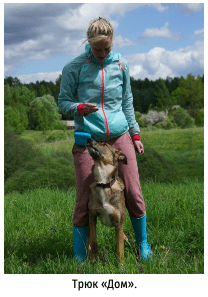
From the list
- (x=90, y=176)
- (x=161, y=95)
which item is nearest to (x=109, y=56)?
(x=90, y=176)

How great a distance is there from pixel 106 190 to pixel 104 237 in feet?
3.70

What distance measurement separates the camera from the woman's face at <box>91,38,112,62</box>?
289 centimetres

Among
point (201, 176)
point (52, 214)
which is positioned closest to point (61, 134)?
point (201, 176)

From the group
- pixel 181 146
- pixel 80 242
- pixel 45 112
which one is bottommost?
pixel 80 242

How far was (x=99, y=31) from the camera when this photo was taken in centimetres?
287

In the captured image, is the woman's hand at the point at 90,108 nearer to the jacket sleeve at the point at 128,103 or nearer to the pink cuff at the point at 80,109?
the pink cuff at the point at 80,109

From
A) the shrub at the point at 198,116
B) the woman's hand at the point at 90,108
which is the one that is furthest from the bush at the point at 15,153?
the woman's hand at the point at 90,108

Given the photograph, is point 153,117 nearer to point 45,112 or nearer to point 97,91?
point 45,112

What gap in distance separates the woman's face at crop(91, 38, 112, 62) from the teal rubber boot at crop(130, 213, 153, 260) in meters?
1.60

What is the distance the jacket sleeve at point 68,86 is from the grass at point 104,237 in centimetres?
141

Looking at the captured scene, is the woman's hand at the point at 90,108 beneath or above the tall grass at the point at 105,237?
above

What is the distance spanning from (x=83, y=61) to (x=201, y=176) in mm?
7095

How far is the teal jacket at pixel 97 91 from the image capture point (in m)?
3.05

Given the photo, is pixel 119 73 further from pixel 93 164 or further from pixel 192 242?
pixel 192 242
